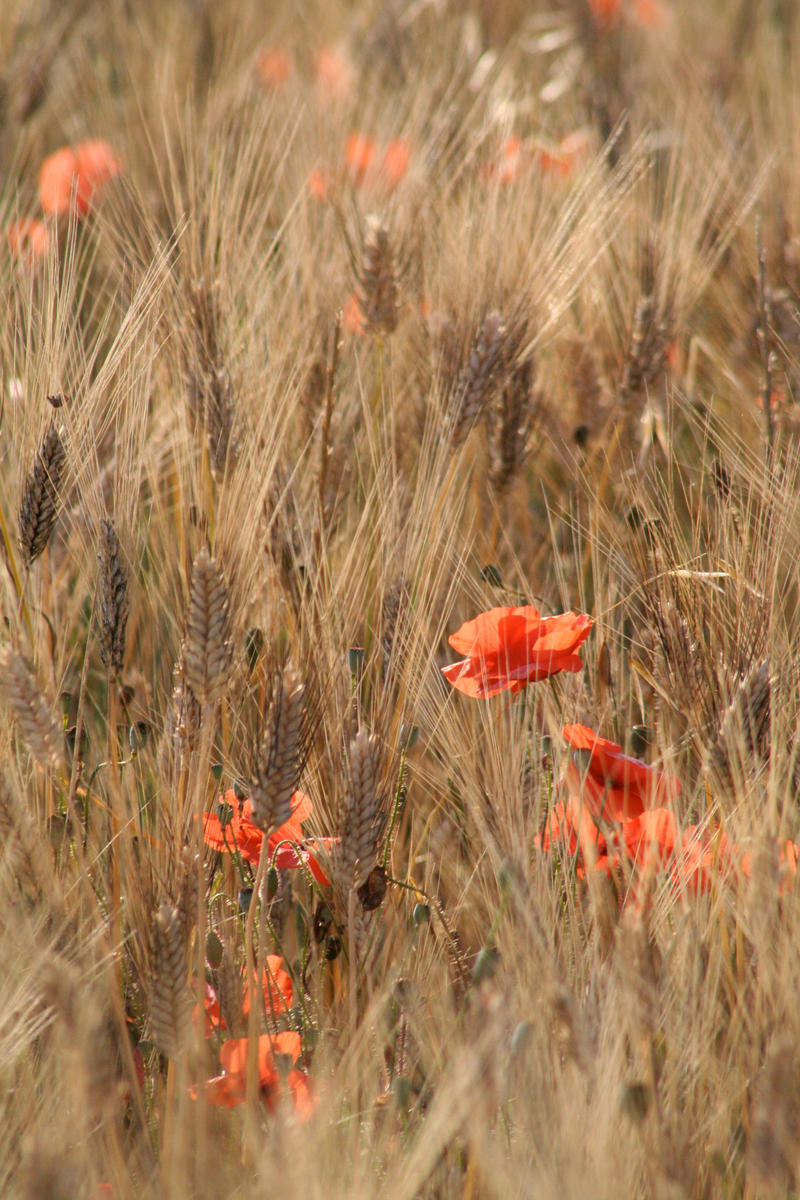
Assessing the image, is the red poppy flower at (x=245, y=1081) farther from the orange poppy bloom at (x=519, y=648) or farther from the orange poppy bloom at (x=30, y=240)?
the orange poppy bloom at (x=30, y=240)

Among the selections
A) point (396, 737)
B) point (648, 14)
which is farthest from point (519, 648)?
point (648, 14)

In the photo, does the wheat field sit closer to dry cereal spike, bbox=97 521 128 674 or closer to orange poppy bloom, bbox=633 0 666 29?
dry cereal spike, bbox=97 521 128 674

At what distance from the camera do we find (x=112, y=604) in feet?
3.10

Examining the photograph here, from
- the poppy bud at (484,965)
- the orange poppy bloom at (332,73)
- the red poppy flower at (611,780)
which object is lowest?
the poppy bud at (484,965)

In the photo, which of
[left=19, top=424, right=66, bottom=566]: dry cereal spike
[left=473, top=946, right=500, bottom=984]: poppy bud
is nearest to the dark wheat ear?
[left=473, top=946, right=500, bottom=984]: poppy bud

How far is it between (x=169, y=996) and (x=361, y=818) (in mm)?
191

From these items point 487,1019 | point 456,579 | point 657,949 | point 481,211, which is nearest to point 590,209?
point 481,211

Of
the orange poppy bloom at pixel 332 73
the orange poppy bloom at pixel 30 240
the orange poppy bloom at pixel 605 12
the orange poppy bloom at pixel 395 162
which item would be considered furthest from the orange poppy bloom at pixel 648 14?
the orange poppy bloom at pixel 30 240

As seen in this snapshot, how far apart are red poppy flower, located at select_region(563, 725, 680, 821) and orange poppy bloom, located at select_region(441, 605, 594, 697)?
0.19ft

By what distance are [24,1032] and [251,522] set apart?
16.5 inches

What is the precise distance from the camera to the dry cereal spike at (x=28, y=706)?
835 millimetres

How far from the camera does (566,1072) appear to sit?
806 mm

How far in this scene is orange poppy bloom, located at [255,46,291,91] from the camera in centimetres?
270

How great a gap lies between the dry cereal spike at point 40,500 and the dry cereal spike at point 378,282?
0.56 meters
